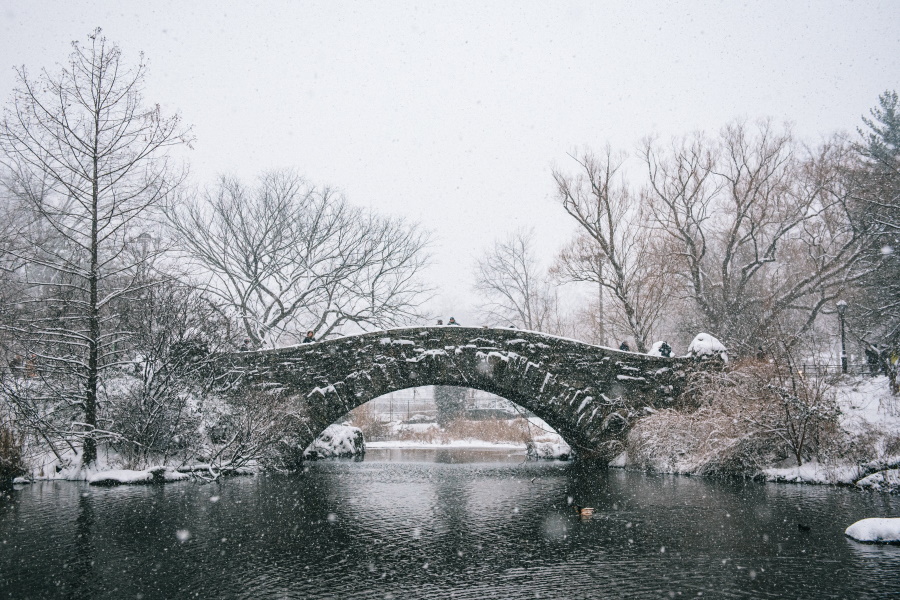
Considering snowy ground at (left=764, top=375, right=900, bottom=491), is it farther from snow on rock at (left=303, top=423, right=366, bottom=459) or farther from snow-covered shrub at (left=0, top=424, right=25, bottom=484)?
snow-covered shrub at (left=0, top=424, right=25, bottom=484)

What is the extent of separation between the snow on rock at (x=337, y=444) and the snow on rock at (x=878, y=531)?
44.6 feet

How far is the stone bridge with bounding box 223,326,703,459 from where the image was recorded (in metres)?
13.0

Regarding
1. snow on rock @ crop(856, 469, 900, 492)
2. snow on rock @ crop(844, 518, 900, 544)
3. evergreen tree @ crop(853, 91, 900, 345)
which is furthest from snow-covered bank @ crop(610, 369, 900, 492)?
evergreen tree @ crop(853, 91, 900, 345)

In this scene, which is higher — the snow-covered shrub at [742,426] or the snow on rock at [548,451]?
the snow-covered shrub at [742,426]

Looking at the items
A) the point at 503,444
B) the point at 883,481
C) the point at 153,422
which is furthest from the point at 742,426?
the point at 503,444

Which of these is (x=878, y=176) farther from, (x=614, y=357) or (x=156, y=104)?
(x=156, y=104)

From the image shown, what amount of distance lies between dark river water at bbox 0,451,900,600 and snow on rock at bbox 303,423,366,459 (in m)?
6.55

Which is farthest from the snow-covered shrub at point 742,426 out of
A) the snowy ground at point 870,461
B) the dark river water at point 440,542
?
the dark river water at point 440,542

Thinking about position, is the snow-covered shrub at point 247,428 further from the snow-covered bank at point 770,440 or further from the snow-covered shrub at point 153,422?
the snow-covered bank at point 770,440

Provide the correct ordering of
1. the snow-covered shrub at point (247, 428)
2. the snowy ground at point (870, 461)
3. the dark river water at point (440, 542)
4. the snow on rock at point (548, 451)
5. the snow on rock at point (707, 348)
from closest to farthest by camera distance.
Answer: the dark river water at point (440, 542) → the snowy ground at point (870, 461) → the snow-covered shrub at point (247, 428) → the snow on rock at point (707, 348) → the snow on rock at point (548, 451)

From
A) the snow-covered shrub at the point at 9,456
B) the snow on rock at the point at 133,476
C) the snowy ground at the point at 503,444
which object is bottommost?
the snowy ground at the point at 503,444

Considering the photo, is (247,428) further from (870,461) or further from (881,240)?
(881,240)

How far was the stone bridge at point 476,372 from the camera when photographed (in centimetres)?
1299

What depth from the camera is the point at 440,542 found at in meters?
6.70
